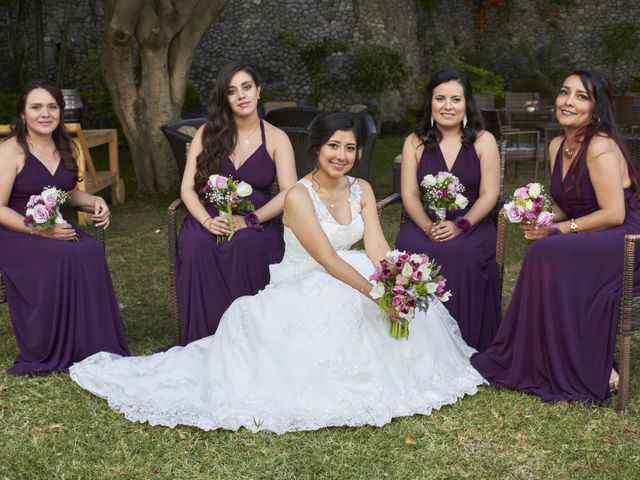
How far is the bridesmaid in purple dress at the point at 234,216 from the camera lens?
16.9 ft

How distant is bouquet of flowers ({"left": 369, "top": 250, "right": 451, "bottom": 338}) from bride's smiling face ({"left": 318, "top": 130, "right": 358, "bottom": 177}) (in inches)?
26.3

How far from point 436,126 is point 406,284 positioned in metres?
1.76

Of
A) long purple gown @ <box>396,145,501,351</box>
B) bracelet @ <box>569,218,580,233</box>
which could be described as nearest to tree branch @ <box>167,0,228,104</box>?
long purple gown @ <box>396,145,501,351</box>

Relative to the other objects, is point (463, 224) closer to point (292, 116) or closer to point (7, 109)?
point (292, 116)

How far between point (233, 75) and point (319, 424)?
7.79ft

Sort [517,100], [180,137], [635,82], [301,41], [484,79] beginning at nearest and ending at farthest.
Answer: [180,137], [517,100], [301,41], [484,79], [635,82]

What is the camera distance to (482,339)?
16.9ft

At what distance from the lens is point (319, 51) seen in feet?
66.4

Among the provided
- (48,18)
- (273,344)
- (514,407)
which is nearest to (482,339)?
(514,407)

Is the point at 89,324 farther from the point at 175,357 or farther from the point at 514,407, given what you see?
the point at 514,407

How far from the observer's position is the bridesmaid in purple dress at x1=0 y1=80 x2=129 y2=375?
4.76 meters

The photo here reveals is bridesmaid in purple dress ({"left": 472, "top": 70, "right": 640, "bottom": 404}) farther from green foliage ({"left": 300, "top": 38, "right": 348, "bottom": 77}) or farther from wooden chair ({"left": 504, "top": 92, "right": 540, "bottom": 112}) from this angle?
green foliage ({"left": 300, "top": 38, "right": 348, "bottom": 77})

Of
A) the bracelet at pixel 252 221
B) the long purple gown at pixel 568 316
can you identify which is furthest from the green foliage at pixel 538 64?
the long purple gown at pixel 568 316

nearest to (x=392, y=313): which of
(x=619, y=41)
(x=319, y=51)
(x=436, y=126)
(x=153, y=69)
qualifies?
(x=436, y=126)
